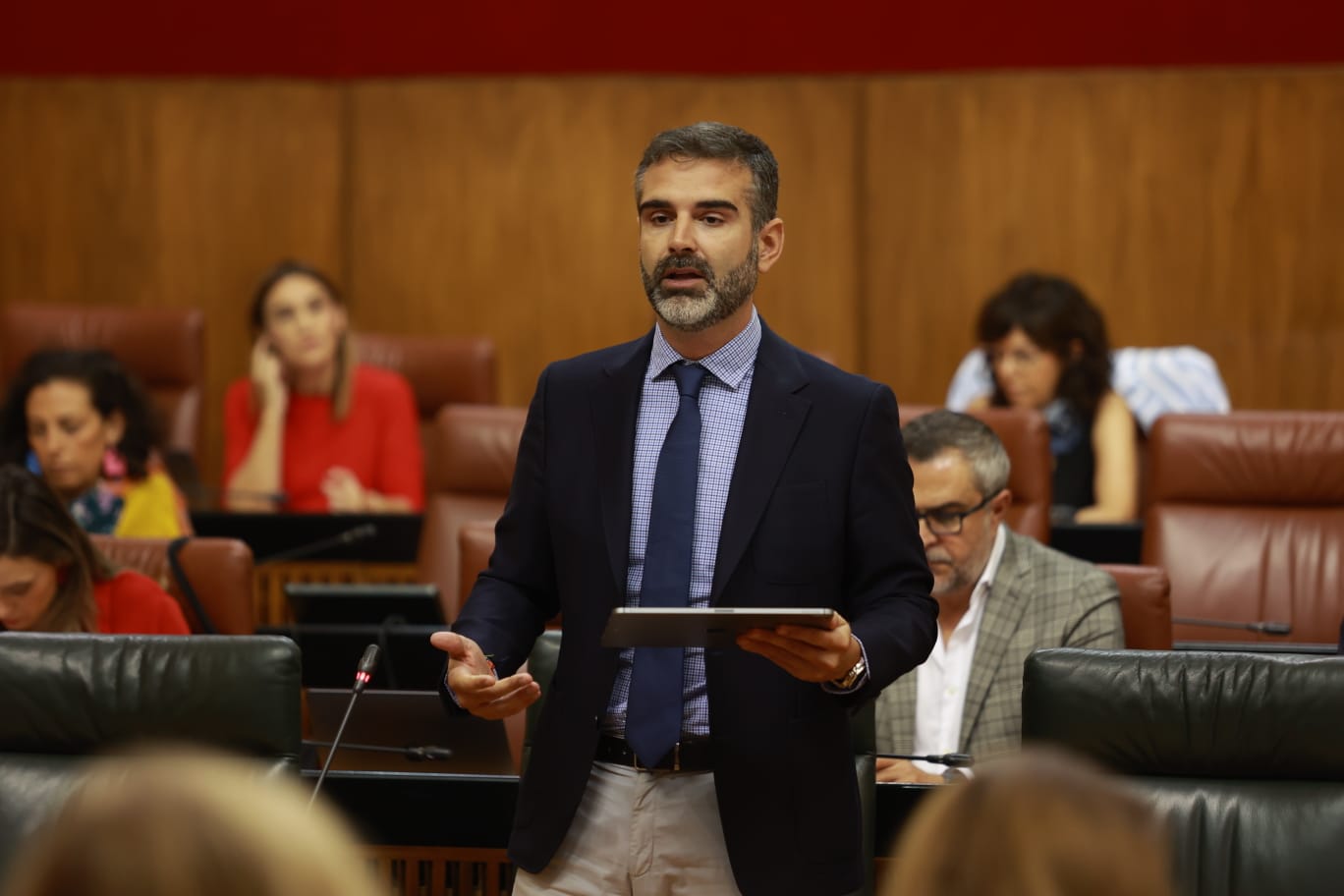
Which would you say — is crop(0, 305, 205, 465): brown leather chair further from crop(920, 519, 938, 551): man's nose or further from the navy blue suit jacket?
the navy blue suit jacket

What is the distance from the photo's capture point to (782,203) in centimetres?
605

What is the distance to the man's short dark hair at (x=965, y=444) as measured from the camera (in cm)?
299

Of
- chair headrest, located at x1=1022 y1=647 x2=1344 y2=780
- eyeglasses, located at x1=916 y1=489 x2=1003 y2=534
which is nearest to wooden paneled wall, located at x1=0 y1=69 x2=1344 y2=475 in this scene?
eyeglasses, located at x1=916 y1=489 x2=1003 y2=534

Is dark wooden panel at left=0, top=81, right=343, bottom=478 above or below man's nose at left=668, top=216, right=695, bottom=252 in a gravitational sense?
above

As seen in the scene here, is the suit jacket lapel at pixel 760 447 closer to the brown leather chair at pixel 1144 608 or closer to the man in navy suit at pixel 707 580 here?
the man in navy suit at pixel 707 580

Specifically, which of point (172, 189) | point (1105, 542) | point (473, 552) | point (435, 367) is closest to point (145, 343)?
point (435, 367)

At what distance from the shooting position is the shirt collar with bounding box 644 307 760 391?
75.4 inches

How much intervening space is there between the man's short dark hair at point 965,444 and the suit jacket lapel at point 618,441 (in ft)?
3.75

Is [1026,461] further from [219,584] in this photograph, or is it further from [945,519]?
[219,584]

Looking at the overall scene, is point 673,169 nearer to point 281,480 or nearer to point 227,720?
point 227,720

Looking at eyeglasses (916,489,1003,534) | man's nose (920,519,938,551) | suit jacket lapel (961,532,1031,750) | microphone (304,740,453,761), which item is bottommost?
microphone (304,740,453,761)

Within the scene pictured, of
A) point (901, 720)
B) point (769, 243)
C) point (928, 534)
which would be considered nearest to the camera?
point (769, 243)

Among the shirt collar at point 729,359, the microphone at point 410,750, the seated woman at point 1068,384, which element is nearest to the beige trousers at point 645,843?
the shirt collar at point 729,359

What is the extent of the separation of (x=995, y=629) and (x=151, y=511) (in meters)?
2.20
